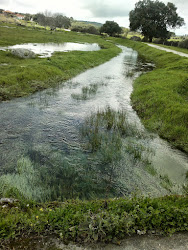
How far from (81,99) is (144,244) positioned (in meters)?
13.5

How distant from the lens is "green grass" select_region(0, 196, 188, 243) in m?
4.33

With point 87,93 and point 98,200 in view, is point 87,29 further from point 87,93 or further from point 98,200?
point 98,200

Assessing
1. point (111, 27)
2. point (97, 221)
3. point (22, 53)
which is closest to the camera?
point (97, 221)

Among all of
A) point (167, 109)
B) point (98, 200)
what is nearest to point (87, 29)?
point (167, 109)

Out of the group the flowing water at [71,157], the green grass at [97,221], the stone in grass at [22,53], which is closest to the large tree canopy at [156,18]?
the stone in grass at [22,53]

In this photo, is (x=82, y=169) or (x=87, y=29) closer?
(x=82, y=169)

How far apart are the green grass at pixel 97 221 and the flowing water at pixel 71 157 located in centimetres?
147

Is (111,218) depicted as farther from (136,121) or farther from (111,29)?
(111,29)

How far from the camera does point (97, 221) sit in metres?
4.50

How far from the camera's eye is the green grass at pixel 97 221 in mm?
4332

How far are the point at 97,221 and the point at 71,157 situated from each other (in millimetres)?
4214

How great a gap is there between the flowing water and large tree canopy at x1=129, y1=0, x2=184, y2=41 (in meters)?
87.8

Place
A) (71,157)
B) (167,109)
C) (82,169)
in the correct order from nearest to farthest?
(82,169) < (71,157) < (167,109)

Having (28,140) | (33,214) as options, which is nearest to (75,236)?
(33,214)
